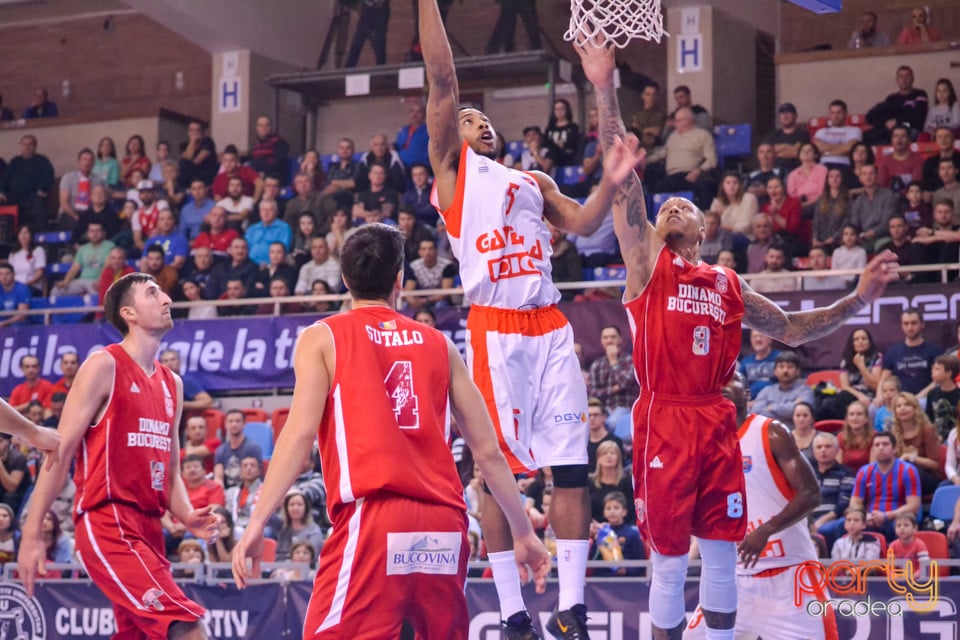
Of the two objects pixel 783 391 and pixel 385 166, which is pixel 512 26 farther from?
pixel 783 391

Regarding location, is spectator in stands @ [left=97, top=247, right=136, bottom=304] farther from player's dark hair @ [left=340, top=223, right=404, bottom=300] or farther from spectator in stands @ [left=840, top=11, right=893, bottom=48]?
player's dark hair @ [left=340, top=223, right=404, bottom=300]

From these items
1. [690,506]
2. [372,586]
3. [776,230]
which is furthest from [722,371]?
[776,230]

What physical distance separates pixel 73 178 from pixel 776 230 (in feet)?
37.4

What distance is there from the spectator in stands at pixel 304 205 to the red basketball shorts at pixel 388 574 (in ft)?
40.8

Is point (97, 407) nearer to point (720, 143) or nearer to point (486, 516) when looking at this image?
point (486, 516)

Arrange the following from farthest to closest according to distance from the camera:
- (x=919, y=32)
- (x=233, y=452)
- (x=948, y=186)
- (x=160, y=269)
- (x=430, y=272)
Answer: (x=919, y=32) → (x=160, y=269) → (x=430, y=272) → (x=948, y=186) → (x=233, y=452)

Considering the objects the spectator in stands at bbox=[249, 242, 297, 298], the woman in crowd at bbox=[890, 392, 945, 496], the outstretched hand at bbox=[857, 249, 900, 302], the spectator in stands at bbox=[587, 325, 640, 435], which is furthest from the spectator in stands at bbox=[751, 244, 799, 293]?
the outstretched hand at bbox=[857, 249, 900, 302]

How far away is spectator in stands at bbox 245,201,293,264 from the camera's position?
55.7 feet

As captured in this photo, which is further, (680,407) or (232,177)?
(232,177)

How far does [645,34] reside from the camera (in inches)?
265

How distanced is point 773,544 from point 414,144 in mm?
11292

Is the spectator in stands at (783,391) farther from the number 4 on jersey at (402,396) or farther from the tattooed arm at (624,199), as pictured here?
the number 4 on jersey at (402,396)

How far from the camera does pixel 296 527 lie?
11977 millimetres

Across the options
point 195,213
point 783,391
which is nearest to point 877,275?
point 783,391
